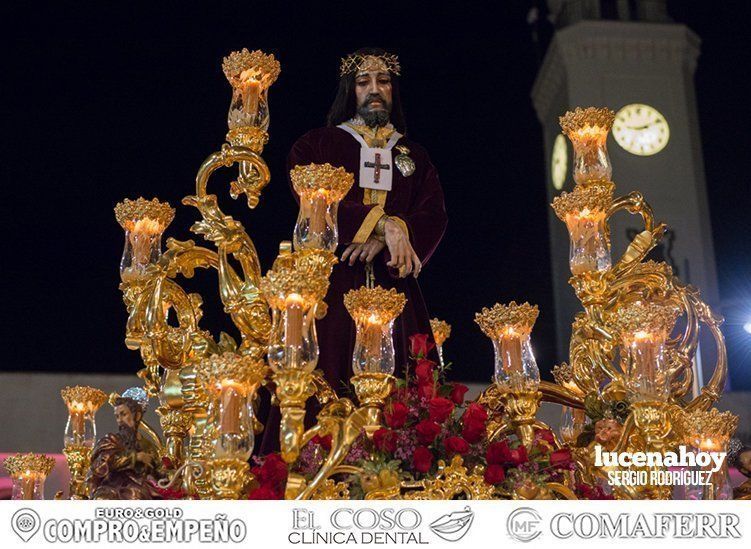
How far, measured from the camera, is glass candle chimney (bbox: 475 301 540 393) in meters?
3.50

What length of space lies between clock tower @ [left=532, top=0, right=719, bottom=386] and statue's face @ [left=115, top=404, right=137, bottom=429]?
11.6 m

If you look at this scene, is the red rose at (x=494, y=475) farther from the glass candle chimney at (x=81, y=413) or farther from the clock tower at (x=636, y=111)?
the clock tower at (x=636, y=111)

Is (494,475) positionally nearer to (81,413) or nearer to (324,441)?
(324,441)

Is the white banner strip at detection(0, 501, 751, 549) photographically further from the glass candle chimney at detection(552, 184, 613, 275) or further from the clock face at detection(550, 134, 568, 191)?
the clock face at detection(550, 134, 568, 191)

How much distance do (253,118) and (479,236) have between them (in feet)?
28.9

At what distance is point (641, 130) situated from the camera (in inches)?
623

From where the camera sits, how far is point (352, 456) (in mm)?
3283

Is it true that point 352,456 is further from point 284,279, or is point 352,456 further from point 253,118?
point 253,118

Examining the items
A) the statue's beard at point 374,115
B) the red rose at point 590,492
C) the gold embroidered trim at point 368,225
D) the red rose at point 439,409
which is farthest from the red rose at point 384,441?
the statue's beard at point 374,115

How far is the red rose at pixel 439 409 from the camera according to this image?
333 cm

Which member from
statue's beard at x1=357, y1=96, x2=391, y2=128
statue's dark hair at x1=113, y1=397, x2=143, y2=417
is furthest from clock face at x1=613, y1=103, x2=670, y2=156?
statue's dark hair at x1=113, y1=397, x2=143, y2=417

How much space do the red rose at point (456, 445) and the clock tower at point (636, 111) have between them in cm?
1143

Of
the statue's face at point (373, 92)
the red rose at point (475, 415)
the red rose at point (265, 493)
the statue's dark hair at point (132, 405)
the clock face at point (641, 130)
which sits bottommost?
the red rose at point (265, 493)

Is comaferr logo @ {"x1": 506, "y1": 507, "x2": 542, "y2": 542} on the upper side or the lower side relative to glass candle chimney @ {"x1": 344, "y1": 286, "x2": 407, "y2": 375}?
lower
